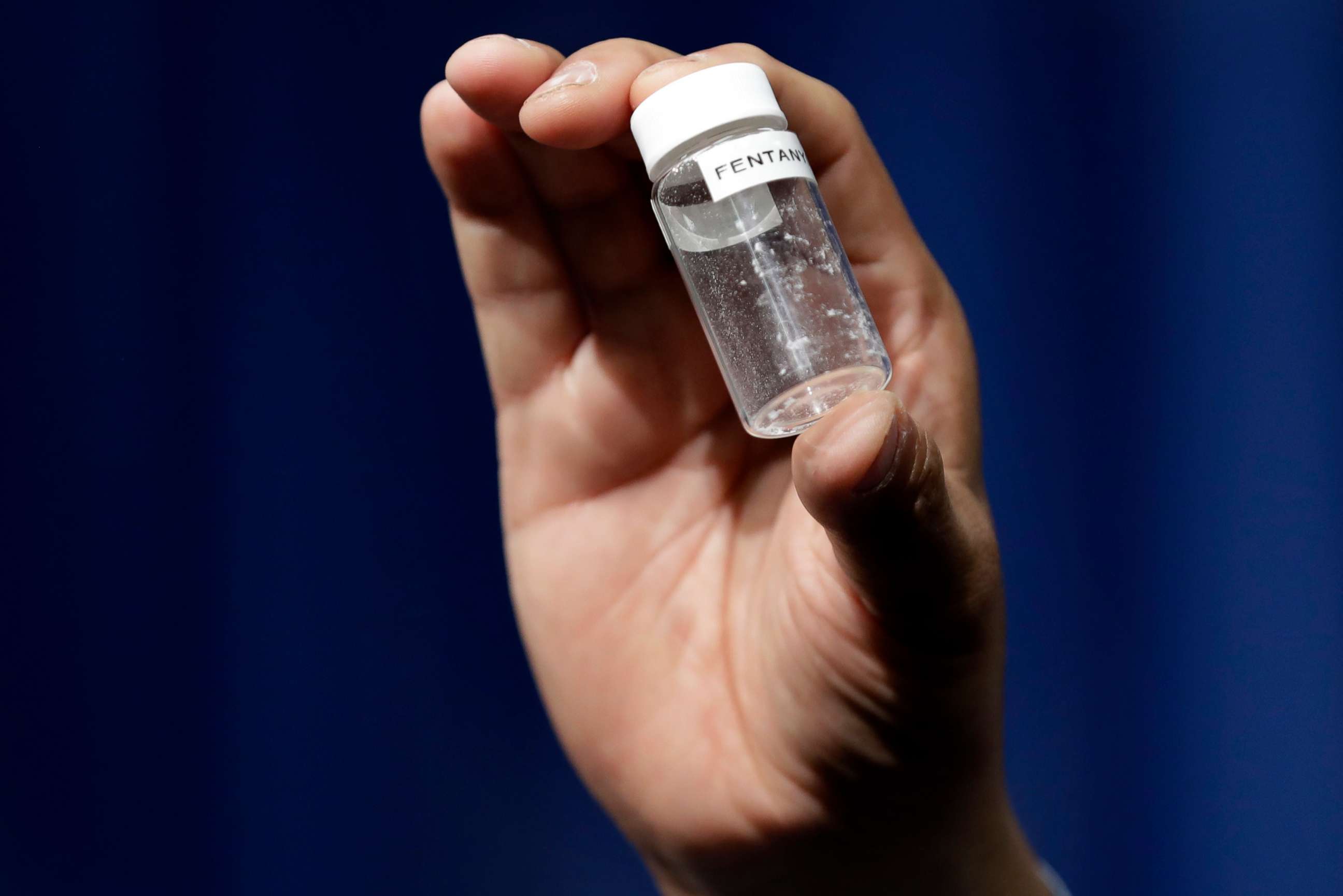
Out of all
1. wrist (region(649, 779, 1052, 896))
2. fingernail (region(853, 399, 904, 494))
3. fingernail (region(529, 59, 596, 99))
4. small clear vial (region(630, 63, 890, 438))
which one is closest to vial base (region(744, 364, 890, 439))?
small clear vial (region(630, 63, 890, 438))

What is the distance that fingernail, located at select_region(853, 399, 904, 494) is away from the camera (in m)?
0.69

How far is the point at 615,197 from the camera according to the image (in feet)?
3.43

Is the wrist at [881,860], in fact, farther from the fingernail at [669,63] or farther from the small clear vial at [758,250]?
the fingernail at [669,63]

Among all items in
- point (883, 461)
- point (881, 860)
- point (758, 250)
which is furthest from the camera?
point (881, 860)

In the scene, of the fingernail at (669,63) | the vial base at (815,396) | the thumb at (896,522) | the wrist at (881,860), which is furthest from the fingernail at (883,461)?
the wrist at (881,860)

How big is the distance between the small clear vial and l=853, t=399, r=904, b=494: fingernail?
11 centimetres

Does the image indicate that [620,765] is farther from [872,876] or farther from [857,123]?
[857,123]

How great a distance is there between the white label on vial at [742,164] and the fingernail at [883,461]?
0.21 metres

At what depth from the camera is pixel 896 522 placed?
0.73 m

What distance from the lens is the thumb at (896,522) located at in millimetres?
688

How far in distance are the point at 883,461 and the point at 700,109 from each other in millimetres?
325

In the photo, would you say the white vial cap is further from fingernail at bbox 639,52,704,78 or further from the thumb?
the thumb

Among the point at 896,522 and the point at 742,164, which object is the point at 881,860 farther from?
the point at 742,164

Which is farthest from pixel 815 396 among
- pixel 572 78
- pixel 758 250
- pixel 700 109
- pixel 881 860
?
pixel 881 860
